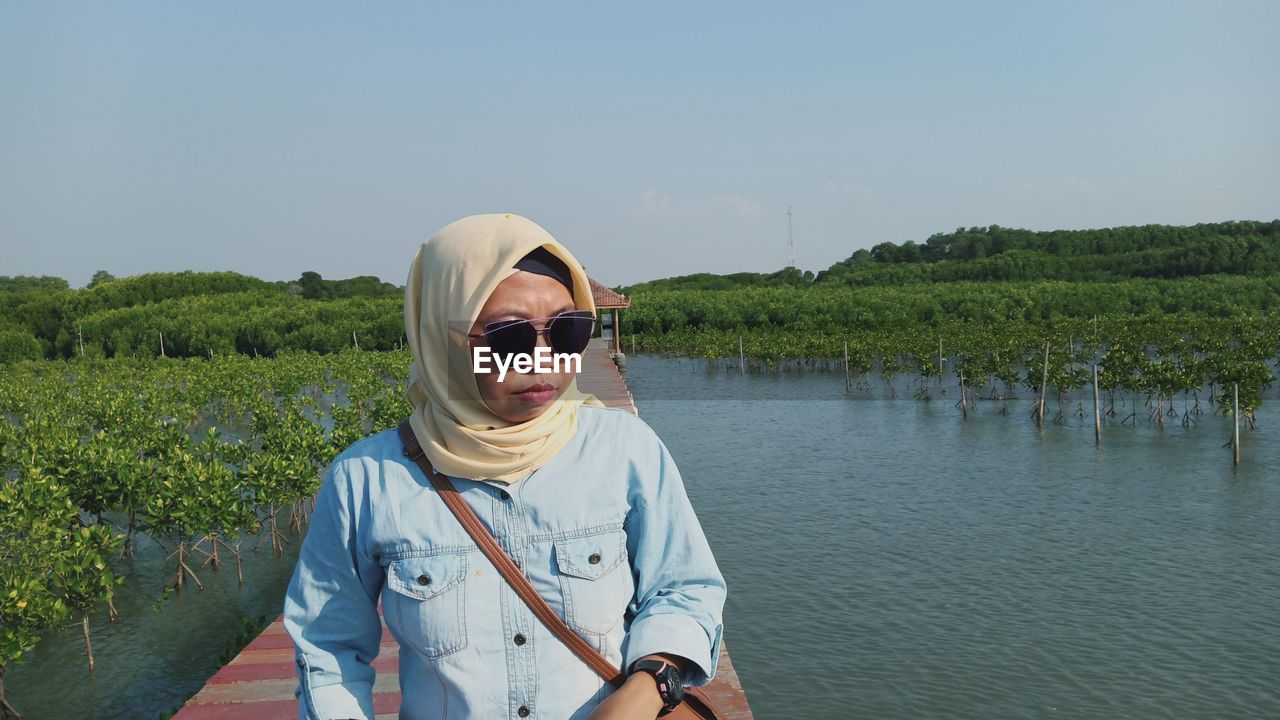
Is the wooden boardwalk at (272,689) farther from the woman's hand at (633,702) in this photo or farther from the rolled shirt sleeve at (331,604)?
the woman's hand at (633,702)

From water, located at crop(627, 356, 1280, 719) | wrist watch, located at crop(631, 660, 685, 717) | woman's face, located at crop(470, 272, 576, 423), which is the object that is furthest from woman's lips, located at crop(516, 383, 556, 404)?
water, located at crop(627, 356, 1280, 719)

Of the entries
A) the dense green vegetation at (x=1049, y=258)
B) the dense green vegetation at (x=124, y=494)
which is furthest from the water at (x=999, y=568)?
the dense green vegetation at (x=1049, y=258)

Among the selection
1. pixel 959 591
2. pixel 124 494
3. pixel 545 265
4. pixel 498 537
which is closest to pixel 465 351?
pixel 545 265

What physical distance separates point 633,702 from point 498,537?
34cm

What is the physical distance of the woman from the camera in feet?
5.32

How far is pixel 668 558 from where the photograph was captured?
1698 millimetres

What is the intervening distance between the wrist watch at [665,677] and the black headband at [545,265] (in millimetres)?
617

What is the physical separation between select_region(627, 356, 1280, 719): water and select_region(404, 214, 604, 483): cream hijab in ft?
23.6

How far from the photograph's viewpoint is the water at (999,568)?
28.4 ft

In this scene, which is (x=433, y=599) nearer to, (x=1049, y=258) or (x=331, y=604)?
(x=331, y=604)

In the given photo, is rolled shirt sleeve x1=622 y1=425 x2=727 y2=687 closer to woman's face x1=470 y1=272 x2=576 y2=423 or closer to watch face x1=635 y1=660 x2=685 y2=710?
watch face x1=635 y1=660 x2=685 y2=710

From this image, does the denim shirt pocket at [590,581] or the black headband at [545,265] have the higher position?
the black headband at [545,265]

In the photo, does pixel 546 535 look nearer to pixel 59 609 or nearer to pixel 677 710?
pixel 677 710

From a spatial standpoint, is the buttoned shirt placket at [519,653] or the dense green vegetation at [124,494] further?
the dense green vegetation at [124,494]
